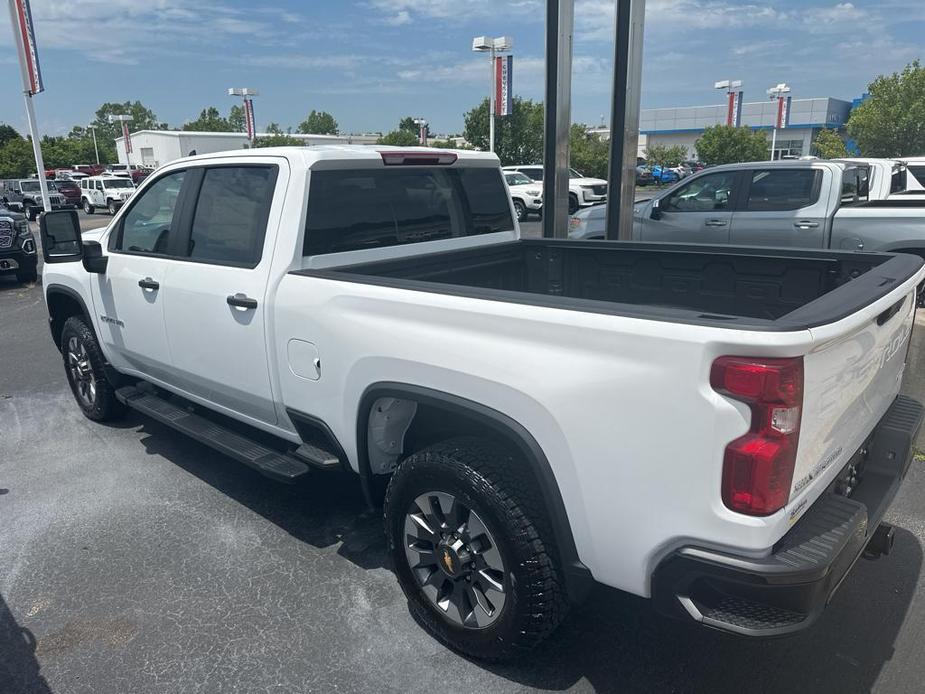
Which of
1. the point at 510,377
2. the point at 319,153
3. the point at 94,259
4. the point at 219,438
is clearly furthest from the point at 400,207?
the point at 94,259

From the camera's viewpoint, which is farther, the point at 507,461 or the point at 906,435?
the point at 906,435

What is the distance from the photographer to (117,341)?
448 cm

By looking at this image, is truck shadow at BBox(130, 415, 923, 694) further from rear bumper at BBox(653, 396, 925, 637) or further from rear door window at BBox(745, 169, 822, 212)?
rear door window at BBox(745, 169, 822, 212)

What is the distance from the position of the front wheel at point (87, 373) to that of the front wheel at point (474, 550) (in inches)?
123

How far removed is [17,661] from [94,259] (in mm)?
2437

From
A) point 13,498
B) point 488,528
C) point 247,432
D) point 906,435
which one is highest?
point 906,435

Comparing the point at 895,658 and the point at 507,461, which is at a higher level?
the point at 507,461

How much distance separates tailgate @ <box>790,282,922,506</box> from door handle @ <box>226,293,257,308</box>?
2.34 meters

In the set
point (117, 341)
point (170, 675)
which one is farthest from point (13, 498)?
point (170, 675)

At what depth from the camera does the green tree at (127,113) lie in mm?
137375

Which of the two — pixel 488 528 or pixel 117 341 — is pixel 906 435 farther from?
pixel 117 341

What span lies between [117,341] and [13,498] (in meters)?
1.09

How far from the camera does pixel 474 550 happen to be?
2562mm

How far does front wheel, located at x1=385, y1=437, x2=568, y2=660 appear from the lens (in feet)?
7.75
